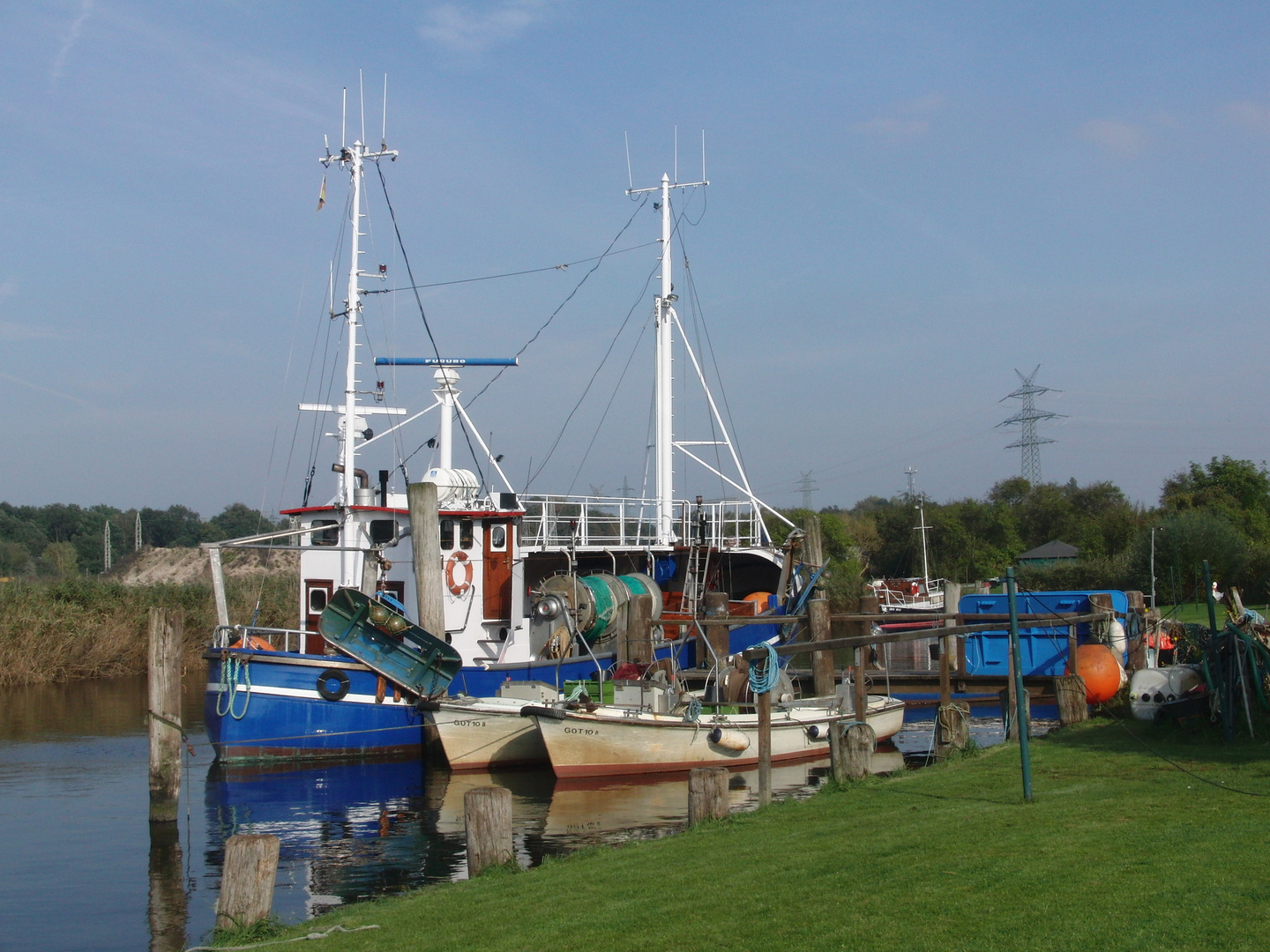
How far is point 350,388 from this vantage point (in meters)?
24.1

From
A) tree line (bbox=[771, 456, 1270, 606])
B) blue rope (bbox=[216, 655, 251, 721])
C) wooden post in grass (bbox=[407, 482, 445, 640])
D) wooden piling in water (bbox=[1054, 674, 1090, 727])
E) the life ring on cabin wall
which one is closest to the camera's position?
wooden piling in water (bbox=[1054, 674, 1090, 727])

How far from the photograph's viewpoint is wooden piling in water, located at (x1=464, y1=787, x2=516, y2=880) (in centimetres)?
1118

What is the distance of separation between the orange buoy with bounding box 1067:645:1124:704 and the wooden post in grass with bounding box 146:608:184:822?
1495 cm

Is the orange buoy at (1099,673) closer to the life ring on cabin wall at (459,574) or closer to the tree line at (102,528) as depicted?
the life ring on cabin wall at (459,574)

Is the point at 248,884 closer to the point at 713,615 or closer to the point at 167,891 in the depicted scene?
the point at 167,891

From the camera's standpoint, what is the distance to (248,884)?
9680 mm

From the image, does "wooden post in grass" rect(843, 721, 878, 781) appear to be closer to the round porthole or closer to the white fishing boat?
the white fishing boat

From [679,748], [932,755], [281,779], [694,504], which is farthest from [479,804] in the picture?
A: [694,504]

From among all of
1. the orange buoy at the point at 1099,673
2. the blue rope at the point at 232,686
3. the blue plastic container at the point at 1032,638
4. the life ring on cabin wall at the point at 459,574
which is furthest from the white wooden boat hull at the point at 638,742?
the blue plastic container at the point at 1032,638

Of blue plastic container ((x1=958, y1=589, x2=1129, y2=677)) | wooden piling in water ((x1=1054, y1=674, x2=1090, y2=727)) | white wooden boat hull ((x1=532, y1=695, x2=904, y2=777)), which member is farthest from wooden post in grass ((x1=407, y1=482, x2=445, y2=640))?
blue plastic container ((x1=958, y1=589, x2=1129, y2=677))

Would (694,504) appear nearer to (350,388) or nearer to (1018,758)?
(350,388)

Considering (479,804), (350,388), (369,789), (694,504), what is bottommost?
(369,789)

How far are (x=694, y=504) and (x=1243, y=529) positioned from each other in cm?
4424

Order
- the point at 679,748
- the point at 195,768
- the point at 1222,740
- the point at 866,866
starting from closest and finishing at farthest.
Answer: the point at 866,866 < the point at 1222,740 < the point at 679,748 < the point at 195,768
